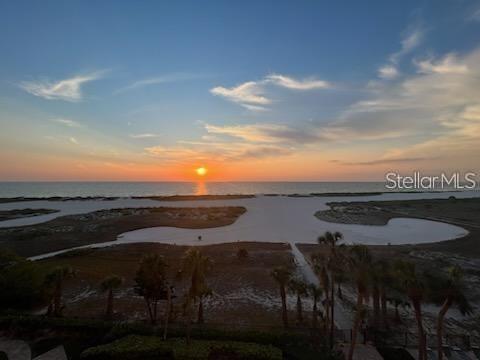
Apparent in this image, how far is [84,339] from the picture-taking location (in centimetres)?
1797

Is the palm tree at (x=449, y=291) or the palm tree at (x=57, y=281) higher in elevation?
the palm tree at (x=449, y=291)

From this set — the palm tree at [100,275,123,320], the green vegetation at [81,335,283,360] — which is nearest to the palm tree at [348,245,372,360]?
the green vegetation at [81,335,283,360]

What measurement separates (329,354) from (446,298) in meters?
6.98

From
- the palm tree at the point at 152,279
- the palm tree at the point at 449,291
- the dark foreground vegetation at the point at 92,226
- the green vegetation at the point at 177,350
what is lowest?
the green vegetation at the point at 177,350

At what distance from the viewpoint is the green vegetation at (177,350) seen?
15.9 meters

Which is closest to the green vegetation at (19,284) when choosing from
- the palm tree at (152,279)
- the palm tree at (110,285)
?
the palm tree at (110,285)

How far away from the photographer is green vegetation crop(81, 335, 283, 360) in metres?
15.9

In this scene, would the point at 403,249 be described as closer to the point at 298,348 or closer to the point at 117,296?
the point at 298,348

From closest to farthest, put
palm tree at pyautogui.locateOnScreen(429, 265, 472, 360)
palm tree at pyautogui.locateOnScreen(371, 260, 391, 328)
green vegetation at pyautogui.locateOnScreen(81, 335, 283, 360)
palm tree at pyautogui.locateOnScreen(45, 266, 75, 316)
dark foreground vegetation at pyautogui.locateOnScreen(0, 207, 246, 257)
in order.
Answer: palm tree at pyautogui.locateOnScreen(429, 265, 472, 360)
green vegetation at pyautogui.locateOnScreen(81, 335, 283, 360)
palm tree at pyautogui.locateOnScreen(371, 260, 391, 328)
palm tree at pyautogui.locateOnScreen(45, 266, 75, 316)
dark foreground vegetation at pyautogui.locateOnScreen(0, 207, 246, 257)

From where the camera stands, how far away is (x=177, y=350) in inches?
641

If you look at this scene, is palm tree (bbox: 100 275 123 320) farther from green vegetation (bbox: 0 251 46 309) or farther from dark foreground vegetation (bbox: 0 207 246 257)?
dark foreground vegetation (bbox: 0 207 246 257)

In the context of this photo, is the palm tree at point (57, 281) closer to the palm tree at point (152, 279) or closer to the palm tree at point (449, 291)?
the palm tree at point (152, 279)

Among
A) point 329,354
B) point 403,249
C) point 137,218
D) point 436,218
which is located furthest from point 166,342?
point 436,218

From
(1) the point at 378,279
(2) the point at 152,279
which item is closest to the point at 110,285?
(2) the point at 152,279
